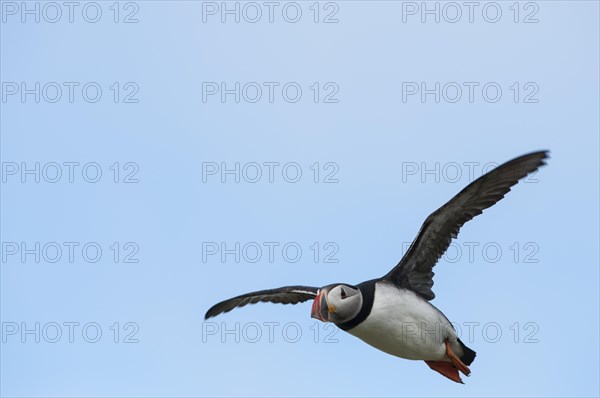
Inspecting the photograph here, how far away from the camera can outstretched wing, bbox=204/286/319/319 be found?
15125mm

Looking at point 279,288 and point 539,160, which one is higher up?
point 539,160

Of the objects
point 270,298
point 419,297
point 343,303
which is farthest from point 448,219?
point 270,298

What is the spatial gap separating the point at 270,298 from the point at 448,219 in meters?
3.42

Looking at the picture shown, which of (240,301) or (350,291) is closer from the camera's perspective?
(350,291)

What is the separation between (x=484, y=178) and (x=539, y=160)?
0.77 m

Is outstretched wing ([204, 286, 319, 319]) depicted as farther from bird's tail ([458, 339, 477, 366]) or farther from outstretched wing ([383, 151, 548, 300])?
bird's tail ([458, 339, 477, 366])

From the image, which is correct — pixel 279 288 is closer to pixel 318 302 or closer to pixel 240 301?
pixel 240 301

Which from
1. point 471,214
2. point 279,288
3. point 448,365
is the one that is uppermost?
point 471,214

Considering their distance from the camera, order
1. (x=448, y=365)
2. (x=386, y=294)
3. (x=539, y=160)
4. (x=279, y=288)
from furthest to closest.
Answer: (x=279, y=288)
(x=448, y=365)
(x=386, y=294)
(x=539, y=160)

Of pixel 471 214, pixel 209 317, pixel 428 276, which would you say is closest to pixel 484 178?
pixel 471 214

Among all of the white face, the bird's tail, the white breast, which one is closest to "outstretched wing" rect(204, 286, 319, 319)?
the white breast

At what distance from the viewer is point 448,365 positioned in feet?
46.9

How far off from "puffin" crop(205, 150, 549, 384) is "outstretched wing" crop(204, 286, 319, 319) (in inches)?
68.2

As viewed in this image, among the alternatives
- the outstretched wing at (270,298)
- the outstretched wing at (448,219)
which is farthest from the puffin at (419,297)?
the outstretched wing at (270,298)
